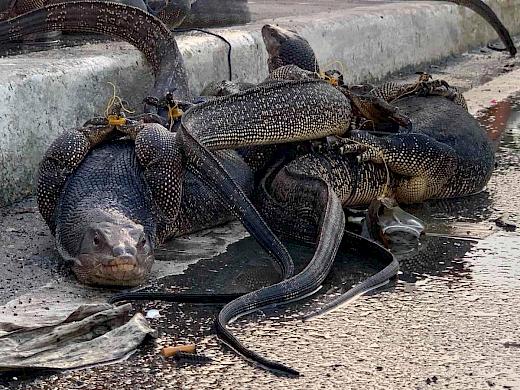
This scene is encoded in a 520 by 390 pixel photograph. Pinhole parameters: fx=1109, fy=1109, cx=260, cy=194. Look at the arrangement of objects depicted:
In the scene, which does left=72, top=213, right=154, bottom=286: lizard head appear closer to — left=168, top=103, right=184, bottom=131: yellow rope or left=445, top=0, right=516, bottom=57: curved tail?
left=168, top=103, right=184, bottom=131: yellow rope

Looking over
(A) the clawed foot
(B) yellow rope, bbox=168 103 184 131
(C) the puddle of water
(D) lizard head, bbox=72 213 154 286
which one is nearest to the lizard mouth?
(D) lizard head, bbox=72 213 154 286

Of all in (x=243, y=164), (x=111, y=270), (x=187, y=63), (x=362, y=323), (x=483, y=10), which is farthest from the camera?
(x=483, y=10)

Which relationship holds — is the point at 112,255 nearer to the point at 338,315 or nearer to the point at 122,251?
the point at 122,251

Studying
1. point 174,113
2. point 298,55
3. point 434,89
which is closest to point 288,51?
point 298,55

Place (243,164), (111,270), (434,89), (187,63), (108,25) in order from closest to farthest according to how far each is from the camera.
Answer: (111,270)
(243,164)
(434,89)
(108,25)
(187,63)

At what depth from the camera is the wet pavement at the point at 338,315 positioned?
364 cm

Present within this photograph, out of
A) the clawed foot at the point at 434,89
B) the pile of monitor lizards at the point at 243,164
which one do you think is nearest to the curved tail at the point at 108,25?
the pile of monitor lizards at the point at 243,164

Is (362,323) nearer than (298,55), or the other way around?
→ (362,323)

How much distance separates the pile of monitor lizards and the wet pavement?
89mm

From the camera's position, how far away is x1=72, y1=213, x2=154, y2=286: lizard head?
4.40m

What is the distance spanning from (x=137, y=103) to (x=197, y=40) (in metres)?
1.06

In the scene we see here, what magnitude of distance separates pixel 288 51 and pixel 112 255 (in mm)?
3464

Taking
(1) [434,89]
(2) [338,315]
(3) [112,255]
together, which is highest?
(1) [434,89]

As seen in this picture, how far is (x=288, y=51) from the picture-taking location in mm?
7551
